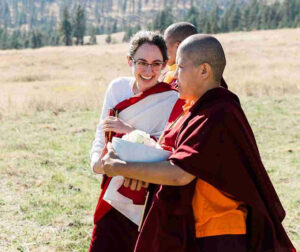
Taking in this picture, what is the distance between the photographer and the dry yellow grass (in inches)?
577

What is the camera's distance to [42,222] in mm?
5277

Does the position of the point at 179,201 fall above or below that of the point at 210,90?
below

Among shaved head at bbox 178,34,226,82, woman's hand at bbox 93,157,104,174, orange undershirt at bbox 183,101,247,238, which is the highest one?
shaved head at bbox 178,34,226,82

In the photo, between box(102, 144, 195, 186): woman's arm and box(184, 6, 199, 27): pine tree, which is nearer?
box(102, 144, 195, 186): woman's arm

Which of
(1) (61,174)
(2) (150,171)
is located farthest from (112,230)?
(1) (61,174)

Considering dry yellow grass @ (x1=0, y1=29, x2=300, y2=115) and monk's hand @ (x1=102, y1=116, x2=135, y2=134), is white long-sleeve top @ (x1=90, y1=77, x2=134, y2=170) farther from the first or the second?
dry yellow grass @ (x1=0, y1=29, x2=300, y2=115)

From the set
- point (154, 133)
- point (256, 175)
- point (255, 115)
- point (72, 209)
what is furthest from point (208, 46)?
point (255, 115)

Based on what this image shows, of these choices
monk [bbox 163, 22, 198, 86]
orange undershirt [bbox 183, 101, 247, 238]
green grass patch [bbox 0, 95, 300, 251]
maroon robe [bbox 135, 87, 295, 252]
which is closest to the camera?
maroon robe [bbox 135, 87, 295, 252]

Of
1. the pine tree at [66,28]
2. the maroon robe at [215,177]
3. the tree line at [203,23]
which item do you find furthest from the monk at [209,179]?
the pine tree at [66,28]

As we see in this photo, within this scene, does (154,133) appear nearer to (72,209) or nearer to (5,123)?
(72,209)

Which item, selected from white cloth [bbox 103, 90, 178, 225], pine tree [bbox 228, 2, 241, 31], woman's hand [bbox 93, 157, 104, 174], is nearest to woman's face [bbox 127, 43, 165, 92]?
white cloth [bbox 103, 90, 178, 225]

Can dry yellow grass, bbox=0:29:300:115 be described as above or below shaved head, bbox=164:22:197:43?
below

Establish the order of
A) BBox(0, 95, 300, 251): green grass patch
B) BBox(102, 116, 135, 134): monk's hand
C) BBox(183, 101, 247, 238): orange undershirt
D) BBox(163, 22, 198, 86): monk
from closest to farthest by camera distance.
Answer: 1. BBox(183, 101, 247, 238): orange undershirt
2. BBox(102, 116, 135, 134): monk's hand
3. BBox(163, 22, 198, 86): monk
4. BBox(0, 95, 300, 251): green grass patch

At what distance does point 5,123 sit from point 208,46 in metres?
9.73
